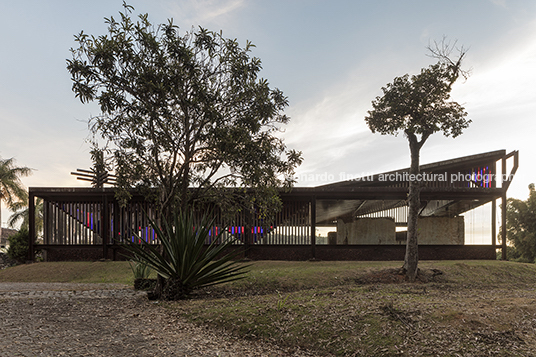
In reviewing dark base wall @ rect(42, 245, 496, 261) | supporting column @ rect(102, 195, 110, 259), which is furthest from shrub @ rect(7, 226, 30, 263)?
supporting column @ rect(102, 195, 110, 259)

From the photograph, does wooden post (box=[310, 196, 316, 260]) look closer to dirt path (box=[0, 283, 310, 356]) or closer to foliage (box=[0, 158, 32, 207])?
dirt path (box=[0, 283, 310, 356])

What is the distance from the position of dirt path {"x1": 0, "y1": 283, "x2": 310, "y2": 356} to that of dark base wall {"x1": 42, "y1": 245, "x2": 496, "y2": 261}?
26.8 feet

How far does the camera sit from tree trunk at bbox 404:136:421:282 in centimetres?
1123

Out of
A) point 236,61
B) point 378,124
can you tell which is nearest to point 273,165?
point 236,61

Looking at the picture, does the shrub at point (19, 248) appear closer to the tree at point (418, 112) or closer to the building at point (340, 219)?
the building at point (340, 219)

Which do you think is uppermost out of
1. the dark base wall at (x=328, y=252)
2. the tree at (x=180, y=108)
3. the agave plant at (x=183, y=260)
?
the tree at (x=180, y=108)

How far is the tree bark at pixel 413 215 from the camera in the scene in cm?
1123

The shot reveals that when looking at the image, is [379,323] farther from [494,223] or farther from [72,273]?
[494,223]

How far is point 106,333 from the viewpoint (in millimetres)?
5379

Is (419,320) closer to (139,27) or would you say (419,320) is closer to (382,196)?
(139,27)

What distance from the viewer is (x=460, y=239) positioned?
17.1 meters

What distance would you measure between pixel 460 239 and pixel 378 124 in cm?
834

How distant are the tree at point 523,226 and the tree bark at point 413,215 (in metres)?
19.6

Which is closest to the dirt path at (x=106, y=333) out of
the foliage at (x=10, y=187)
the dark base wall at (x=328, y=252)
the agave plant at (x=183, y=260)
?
the agave plant at (x=183, y=260)
